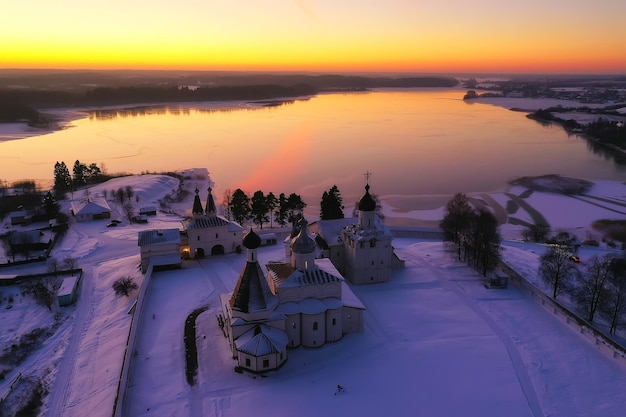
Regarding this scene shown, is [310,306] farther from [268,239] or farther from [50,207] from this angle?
[50,207]

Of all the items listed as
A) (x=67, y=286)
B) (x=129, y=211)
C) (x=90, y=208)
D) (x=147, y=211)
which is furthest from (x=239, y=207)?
(x=67, y=286)

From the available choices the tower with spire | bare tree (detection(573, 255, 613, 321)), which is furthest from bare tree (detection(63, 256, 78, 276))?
bare tree (detection(573, 255, 613, 321))

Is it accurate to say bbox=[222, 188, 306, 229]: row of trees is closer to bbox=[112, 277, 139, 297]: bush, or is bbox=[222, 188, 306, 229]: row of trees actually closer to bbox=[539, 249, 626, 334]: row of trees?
bbox=[112, 277, 139, 297]: bush

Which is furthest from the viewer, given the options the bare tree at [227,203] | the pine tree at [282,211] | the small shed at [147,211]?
the small shed at [147,211]

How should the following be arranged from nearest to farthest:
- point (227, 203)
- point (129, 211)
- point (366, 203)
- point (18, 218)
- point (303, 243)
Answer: point (303, 243) < point (366, 203) < point (18, 218) < point (129, 211) < point (227, 203)

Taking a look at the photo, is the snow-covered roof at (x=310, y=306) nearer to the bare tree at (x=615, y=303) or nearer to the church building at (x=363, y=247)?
the church building at (x=363, y=247)

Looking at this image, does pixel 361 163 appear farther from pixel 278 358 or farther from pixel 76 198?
pixel 278 358

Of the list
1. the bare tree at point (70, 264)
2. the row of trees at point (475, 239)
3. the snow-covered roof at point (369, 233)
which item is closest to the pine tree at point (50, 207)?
the bare tree at point (70, 264)
